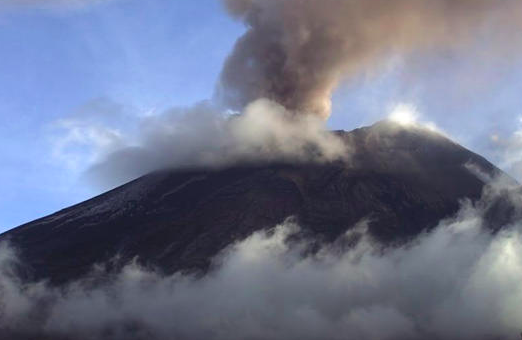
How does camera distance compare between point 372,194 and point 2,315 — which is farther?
point 372,194

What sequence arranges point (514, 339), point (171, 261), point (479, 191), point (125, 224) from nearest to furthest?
point (514, 339) < point (171, 261) < point (125, 224) < point (479, 191)

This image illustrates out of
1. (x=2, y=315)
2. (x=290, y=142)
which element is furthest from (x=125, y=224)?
(x=290, y=142)

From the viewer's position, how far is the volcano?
8712cm

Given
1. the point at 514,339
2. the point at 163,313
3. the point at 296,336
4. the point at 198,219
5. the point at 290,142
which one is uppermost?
the point at 290,142

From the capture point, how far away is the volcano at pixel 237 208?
286ft

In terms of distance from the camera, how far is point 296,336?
3322 inches

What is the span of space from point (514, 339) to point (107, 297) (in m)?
42.1

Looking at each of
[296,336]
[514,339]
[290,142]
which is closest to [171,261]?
[296,336]

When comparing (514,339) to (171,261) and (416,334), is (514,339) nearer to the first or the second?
(416,334)

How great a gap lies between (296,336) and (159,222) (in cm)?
1968

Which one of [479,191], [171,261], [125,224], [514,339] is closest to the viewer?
[514,339]

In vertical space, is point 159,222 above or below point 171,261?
above

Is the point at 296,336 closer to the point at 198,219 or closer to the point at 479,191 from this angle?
the point at 198,219

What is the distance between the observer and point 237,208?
8919cm
